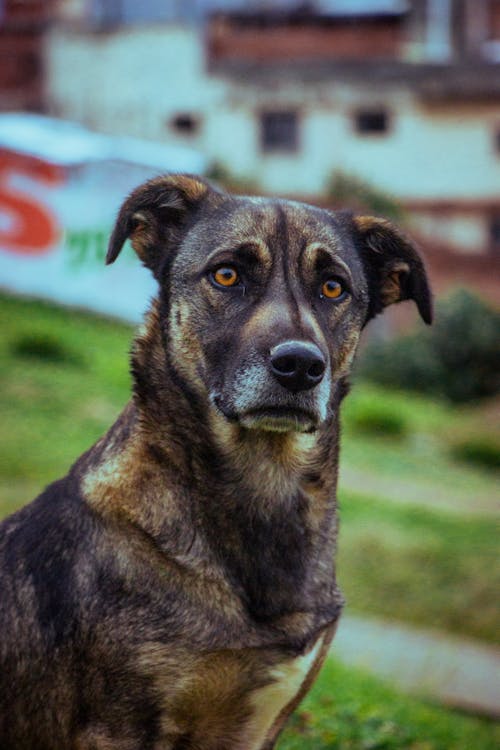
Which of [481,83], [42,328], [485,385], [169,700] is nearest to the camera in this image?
[169,700]

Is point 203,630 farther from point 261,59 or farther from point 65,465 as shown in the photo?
point 261,59

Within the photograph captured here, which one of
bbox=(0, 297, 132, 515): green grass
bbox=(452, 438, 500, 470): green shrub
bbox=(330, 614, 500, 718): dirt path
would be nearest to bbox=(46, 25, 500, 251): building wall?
bbox=(0, 297, 132, 515): green grass

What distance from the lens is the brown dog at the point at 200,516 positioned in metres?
3.40

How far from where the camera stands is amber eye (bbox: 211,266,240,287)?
3.74 m

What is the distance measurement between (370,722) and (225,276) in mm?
2706

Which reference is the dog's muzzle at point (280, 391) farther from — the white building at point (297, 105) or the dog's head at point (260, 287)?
the white building at point (297, 105)

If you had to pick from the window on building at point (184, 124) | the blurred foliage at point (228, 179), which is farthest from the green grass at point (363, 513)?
the window on building at point (184, 124)

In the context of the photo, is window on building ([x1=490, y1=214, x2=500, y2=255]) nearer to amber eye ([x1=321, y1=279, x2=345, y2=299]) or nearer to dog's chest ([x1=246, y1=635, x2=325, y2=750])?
amber eye ([x1=321, y1=279, x2=345, y2=299])

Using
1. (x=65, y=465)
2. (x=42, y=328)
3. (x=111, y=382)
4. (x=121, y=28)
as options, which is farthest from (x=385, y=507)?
(x=121, y=28)

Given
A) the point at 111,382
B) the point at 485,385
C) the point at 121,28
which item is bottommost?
the point at 485,385

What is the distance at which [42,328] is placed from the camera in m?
15.4

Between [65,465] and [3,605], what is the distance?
6494 mm

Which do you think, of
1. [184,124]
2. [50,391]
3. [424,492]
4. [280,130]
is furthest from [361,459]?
[184,124]

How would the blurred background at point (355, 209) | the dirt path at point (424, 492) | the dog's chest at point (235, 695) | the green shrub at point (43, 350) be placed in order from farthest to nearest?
1. the green shrub at point (43, 350)
2. the dirt path at point (424, 492)
3. the blurred background at point (355, 209)
4. the dog's chest at point (235, 695)
